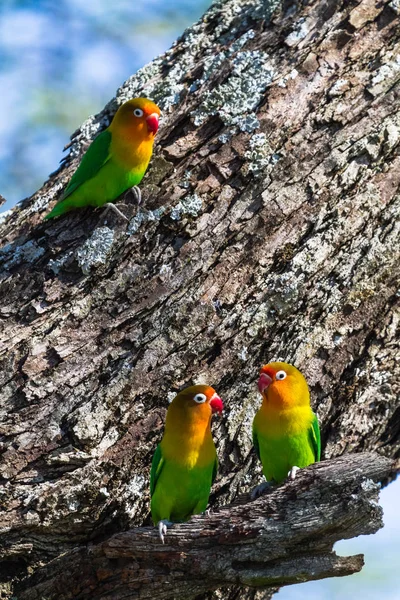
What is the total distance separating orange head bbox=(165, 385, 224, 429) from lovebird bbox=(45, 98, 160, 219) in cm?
131

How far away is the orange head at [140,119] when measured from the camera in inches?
A: 199

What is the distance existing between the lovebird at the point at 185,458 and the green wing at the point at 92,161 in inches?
65.9

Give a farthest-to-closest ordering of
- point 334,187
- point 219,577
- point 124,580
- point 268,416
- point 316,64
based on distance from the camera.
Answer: point 316,64 < point 334,187 < point 268,416 < point 124,580 < point 219,577

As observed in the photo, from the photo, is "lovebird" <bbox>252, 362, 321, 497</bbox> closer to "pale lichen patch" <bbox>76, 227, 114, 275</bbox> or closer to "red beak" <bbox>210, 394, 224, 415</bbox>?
"red beak" <bbox>210, 394, 224, 415</bbox>

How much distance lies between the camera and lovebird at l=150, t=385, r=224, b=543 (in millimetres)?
4199

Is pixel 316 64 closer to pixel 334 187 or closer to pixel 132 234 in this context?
pixel 334 187

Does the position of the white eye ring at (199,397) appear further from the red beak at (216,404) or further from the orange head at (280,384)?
the orange head at (280,384)

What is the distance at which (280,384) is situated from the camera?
4.24 m

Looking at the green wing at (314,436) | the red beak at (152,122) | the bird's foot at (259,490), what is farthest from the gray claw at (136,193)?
the bird's foot at (259,490)

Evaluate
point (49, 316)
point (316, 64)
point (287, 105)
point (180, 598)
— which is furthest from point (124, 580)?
point (316, 64)

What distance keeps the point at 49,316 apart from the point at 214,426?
3.87 feet

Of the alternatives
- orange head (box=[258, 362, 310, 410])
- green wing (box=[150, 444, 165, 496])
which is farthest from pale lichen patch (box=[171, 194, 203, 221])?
green wing (box=[150, 444, 165, 496])

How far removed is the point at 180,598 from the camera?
3.85 m

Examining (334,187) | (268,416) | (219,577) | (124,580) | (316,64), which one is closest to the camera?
(219,577)
